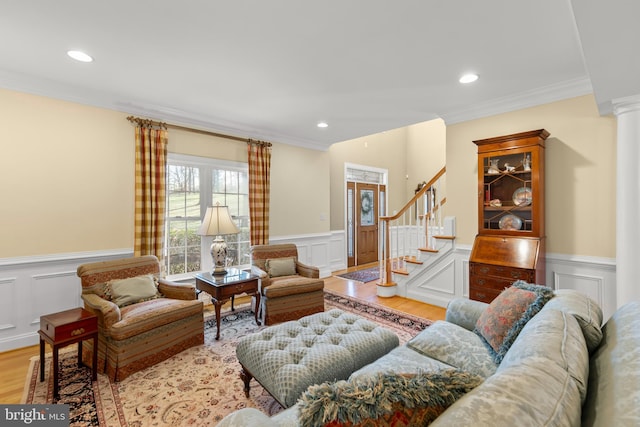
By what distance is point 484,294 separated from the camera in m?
3.15

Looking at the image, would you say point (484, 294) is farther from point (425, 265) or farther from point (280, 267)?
point (280, 267)

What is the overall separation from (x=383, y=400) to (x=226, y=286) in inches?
102

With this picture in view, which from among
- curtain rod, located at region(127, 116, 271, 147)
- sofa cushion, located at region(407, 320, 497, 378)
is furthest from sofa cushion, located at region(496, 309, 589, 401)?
curtain rod, located at region(127, 116, 271, 147)

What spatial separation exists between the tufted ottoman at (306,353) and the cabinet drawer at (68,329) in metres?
1.20

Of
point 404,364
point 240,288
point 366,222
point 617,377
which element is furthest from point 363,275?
point 617,377

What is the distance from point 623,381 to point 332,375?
4.18ft

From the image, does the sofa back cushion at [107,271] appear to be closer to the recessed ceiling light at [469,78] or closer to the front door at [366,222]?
the recessed ceiling light at [469,78]

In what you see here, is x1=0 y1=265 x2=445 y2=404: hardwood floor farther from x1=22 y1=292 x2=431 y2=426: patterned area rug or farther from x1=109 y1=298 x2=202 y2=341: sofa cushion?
x1=109 y1=298 x2=202 y2=341: sofa cushion

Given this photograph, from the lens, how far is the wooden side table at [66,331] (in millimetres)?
2061

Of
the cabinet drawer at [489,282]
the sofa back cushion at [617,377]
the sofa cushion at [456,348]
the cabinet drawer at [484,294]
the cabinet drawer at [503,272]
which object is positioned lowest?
the cabinet drawer at [484,294]

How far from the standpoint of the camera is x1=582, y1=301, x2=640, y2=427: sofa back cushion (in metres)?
0.69

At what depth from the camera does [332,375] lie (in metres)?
1.71

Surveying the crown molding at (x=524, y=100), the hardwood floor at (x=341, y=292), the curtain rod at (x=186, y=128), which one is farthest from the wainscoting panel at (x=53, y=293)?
the crown molding at (x=524, y=100)

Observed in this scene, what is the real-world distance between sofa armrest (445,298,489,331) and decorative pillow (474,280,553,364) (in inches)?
10.8
